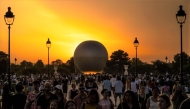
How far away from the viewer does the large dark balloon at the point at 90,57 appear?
344 ft

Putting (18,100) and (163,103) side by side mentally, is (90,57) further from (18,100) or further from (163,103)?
(163,103)

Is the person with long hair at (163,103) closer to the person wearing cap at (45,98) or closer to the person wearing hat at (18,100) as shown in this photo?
the person wearing cap at (45,98)

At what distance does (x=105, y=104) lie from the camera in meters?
10.4

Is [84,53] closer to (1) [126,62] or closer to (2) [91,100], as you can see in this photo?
(1) [126,62]

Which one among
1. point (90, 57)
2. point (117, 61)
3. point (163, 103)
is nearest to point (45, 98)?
point (163, 103)

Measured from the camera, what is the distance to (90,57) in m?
105

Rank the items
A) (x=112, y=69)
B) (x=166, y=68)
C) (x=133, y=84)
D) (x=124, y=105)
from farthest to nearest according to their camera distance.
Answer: (x=112, y=69), (x=166, y=68), (x=133, y=84), (x=124, y=105)

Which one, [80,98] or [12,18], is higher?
[12,18]

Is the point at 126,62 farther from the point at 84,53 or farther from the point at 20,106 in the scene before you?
the point at 20,106

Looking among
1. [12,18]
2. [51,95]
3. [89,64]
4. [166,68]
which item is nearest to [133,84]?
[12,18]

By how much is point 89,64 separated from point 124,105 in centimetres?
9671

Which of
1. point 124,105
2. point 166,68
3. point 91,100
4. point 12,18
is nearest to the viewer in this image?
point 124,105

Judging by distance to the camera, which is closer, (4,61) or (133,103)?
(133,103)

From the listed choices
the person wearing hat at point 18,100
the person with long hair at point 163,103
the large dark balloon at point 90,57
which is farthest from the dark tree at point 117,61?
the person with long hair at point 163,103
